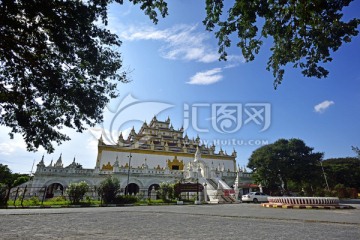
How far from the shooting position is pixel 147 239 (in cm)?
414

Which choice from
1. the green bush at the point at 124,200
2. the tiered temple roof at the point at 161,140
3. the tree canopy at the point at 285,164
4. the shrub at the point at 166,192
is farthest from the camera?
the tiered temple roof at the point at 161,140

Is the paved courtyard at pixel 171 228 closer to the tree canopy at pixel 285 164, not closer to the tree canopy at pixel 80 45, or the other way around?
the tree canopy at pixel 80 45

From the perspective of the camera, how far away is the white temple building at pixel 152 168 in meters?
24.7

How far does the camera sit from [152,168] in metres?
34.7

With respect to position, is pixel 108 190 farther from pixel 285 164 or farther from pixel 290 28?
pixel 285 164

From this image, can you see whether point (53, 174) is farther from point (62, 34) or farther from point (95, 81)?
point (62, 34)

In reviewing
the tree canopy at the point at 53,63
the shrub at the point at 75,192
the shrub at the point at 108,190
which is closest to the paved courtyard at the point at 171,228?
the tree canopy at the point at 53,63

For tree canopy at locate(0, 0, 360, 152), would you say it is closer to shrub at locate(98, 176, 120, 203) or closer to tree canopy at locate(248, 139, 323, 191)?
shrub at locate(98, 176, 120, 203)

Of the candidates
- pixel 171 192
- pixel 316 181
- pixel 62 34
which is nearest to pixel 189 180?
pixel 171 192

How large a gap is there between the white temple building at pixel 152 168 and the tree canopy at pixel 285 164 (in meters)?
3.97

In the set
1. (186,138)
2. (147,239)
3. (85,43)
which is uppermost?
(186,138)

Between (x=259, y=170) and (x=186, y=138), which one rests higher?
(x=186, y=138)

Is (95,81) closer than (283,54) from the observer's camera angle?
No

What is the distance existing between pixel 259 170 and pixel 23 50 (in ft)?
104
